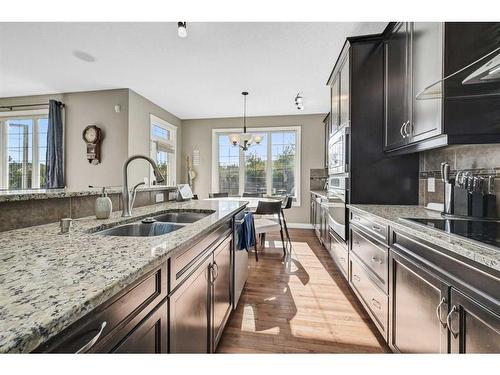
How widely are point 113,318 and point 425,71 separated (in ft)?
6.85

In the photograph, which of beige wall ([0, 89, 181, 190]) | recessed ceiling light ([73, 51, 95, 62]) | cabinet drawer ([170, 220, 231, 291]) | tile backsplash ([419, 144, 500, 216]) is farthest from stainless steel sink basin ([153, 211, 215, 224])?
beige wall ([0, 89, 181, 190])

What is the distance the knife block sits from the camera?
140cm

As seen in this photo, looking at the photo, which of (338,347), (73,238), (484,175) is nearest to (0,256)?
(73,238)

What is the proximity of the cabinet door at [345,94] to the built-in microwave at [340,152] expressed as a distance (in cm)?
10

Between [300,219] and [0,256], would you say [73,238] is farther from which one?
[300,219]

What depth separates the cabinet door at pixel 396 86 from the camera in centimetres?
183

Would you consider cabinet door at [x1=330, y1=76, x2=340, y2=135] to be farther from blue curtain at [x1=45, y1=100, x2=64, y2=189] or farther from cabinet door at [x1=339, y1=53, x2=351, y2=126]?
blue curtain at [x1=45, y1=100, x2=64, y2=189]

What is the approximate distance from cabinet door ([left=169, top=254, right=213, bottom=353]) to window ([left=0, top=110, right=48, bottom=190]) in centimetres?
503

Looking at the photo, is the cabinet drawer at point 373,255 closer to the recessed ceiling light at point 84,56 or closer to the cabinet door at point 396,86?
the cabinet door at point 396,86

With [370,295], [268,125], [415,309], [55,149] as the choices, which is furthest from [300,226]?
[55,149]

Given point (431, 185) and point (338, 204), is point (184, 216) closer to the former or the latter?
point (338, 204)

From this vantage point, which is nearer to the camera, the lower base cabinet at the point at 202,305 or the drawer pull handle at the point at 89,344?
the drawer pull handle at the point at 89,344

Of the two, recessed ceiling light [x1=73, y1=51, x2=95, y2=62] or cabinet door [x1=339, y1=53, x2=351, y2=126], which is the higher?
recessed ceiling light [x1=73, y1=51, x2=95, y2=62]

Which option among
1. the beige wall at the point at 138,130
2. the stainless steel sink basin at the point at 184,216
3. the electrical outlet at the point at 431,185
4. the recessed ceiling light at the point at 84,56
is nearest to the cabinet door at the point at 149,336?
the stainless steel sink basin at the point at 184,216
